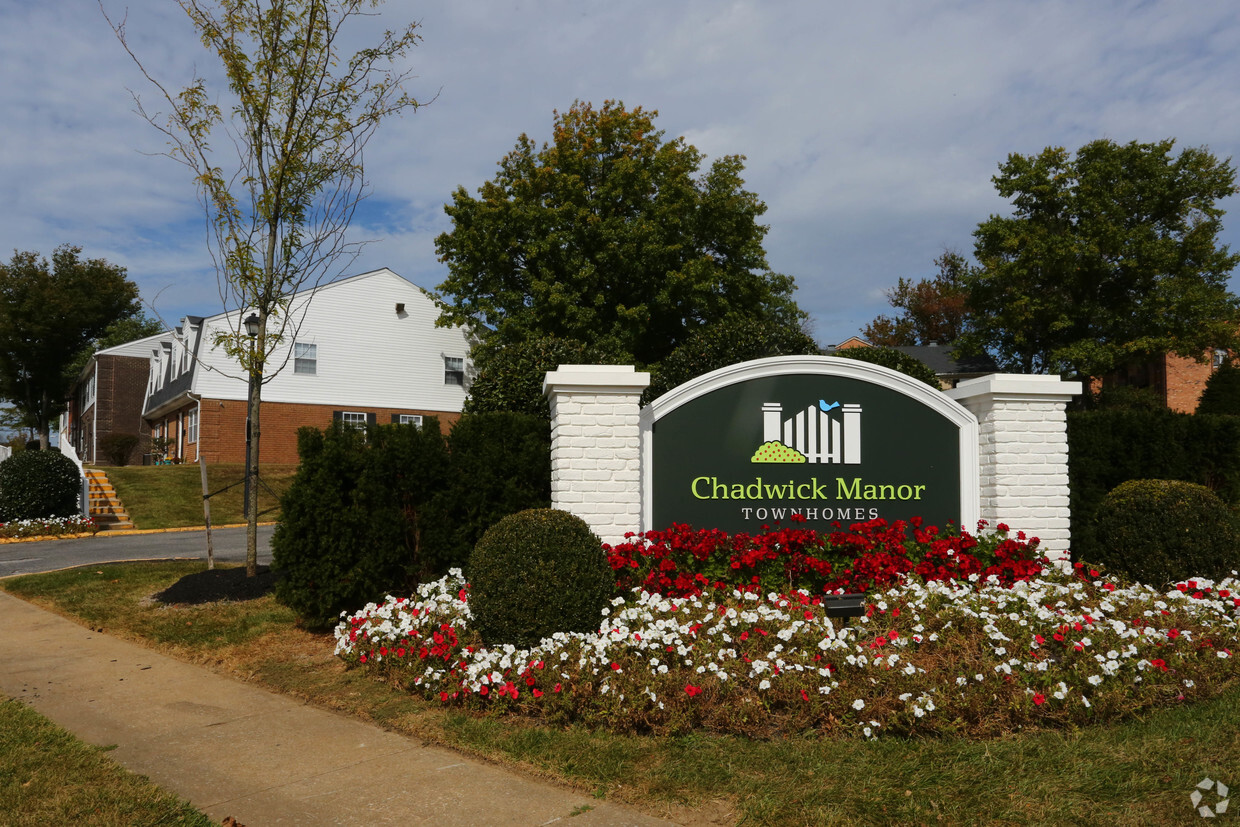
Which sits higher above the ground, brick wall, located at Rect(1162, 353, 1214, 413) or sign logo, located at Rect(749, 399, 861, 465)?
brick wall, located at Rect(1162, 353, 1214, 413)

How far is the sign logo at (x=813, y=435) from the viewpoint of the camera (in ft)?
25.5

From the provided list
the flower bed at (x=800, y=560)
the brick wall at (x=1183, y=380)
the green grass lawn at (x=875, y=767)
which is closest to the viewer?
the green grass lawn at (x=875, y=767)

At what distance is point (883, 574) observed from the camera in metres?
7.07

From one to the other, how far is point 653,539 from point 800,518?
61.1 inches

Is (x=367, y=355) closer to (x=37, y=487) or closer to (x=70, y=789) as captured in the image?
(x=37, y=487)

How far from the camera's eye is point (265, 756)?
4609 millimetres

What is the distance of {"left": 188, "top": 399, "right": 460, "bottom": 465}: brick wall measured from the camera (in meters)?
27.7

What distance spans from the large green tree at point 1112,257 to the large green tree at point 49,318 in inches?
1884

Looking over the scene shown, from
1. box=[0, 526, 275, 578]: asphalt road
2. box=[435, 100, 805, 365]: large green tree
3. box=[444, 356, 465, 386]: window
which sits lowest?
box=[0, 526, 275, 578]: asphalt road

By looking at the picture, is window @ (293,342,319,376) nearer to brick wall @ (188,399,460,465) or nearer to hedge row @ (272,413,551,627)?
brick wall @ (188,399,460,465)

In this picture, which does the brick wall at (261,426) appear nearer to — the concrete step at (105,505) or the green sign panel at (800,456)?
the concrete step at (105,505)

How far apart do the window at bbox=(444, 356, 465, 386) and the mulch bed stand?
2160 centimetres

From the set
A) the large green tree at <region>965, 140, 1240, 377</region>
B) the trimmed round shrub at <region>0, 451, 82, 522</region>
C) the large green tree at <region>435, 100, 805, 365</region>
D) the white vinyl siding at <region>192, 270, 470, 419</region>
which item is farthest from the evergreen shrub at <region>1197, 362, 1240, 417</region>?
the trimmed round shrub at <region>0, 451, 82, 522</region>

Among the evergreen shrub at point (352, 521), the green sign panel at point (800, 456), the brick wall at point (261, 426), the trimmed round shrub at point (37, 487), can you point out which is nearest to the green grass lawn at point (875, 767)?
the evergreen shrub at point (352, 521)
